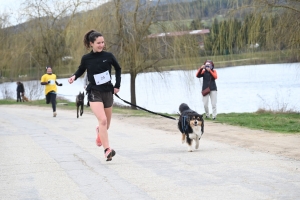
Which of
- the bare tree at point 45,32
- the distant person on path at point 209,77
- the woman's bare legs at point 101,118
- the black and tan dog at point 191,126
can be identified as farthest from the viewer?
the bare tree at point 45,32

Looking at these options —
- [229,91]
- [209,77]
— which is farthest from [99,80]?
[229,91]

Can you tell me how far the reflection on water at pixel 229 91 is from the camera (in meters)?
27.6

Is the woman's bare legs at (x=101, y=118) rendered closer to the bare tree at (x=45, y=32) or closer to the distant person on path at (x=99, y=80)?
the distant person on path at (x=99, y=80)

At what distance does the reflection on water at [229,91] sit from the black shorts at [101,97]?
1117 centimetres

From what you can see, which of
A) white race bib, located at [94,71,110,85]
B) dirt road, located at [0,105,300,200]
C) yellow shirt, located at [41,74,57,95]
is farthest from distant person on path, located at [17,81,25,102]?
white race bib, located at [94,71,110,85]

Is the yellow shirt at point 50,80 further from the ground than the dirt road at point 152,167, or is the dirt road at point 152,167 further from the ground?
the yellow shirt at point 50,80

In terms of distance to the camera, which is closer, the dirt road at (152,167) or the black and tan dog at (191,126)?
the dirt road at (152,167)

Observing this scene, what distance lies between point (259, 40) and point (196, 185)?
11.7 m

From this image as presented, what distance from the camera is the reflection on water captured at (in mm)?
27641

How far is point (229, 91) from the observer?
134ft

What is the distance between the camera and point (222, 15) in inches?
714

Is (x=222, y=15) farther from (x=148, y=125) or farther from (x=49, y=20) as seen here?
(x=49, y=20)

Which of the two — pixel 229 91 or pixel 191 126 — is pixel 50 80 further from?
pixel 229 91

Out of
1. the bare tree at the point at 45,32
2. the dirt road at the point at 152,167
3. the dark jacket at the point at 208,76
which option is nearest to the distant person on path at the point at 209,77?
the dark jacket at the point at 208,76
